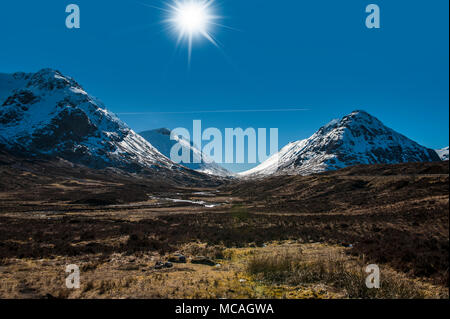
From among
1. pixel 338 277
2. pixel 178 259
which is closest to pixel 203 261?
pixel 178 259

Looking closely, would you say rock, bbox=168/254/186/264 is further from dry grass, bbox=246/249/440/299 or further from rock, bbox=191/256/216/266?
dry grass, bbox=246/249/440/299

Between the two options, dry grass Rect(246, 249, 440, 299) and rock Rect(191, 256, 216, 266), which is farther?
rock Rect(191, 256, 216, 266)

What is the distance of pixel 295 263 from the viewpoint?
14.1 metres

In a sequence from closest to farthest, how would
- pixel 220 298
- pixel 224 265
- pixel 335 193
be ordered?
1. pixel 220 298
2. pixel 224 265
3. pixel 335 193

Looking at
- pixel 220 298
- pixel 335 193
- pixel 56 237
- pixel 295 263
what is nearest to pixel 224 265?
pixel 295 263

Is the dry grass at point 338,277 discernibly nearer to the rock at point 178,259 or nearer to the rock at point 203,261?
the rock at point 203,261

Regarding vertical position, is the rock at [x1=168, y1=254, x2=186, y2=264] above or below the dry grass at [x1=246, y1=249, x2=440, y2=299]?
below

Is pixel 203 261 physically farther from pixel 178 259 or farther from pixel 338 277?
pixel 338 277

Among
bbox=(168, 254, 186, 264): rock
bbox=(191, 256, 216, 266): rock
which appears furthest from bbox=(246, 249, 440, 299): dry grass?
bbox=(168, 254, 186, 264): rock

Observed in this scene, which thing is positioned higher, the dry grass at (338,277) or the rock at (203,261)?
the dry grass at (338,277)

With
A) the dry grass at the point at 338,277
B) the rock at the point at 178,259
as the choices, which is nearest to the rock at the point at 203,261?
the rock at the point at 178,259
